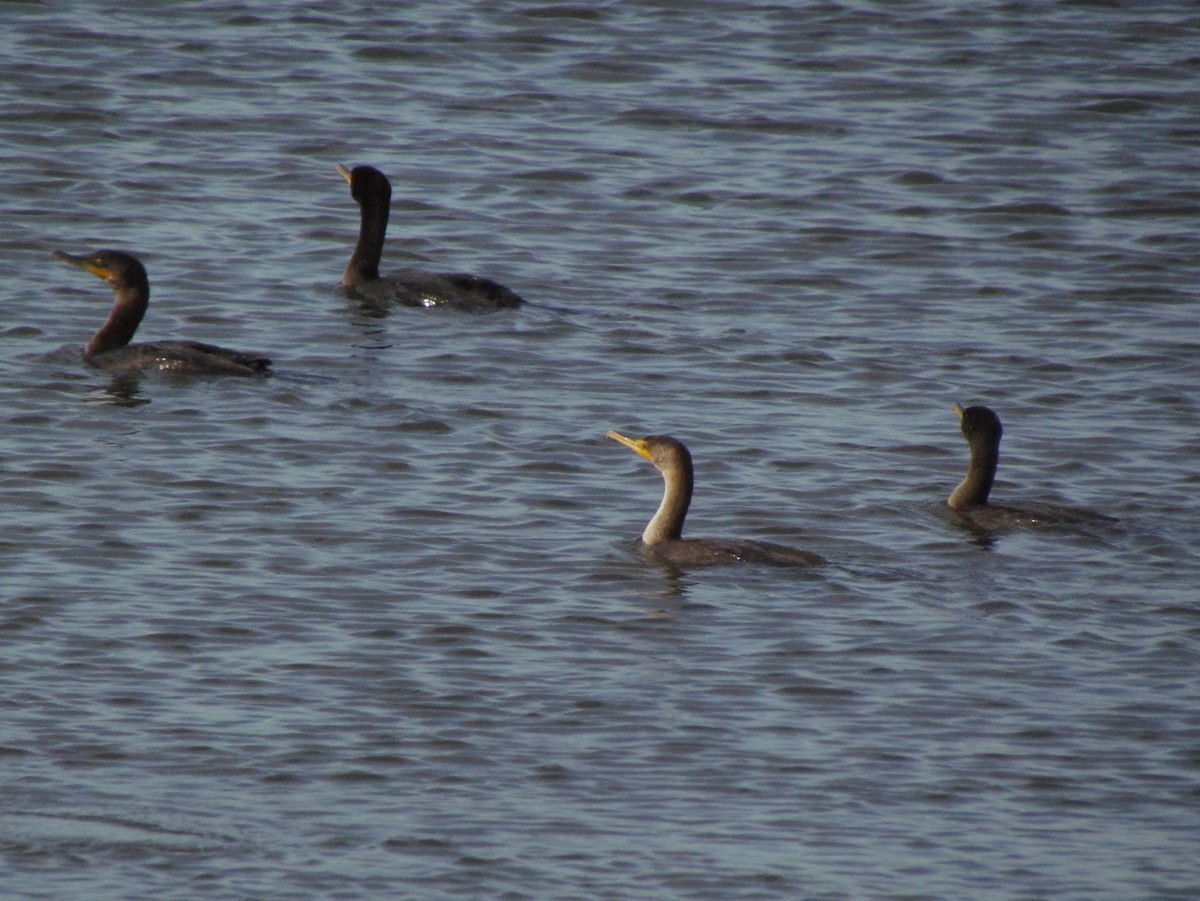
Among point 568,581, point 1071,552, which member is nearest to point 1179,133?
point 1071,552

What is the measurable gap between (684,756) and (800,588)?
85.9 inches

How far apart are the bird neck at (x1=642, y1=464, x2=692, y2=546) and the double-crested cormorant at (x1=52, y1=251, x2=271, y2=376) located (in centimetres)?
340

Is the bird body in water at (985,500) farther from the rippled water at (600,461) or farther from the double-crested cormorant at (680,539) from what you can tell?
the double-crested cormorant at (680,539)

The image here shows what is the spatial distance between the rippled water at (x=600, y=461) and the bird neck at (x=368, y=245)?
0.24 metres

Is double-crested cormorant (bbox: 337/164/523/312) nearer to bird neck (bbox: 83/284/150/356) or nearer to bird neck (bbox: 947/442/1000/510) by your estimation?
bird neck (bbox: 83/284/150/356)

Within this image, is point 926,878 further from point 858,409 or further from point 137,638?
point 858,409

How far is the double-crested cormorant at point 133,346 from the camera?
13594mm

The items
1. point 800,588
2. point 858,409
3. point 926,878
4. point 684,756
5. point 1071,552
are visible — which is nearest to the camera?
point 926,878

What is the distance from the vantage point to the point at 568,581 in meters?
10.4

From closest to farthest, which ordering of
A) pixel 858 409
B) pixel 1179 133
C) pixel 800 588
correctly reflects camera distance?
pixel 800 588
pixel 858 409
pixel 1179 133

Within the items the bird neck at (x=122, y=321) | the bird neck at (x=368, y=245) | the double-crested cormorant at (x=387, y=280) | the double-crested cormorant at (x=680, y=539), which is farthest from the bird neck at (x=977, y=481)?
the bird neck at (x=368, y=245)

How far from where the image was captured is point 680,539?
36.0ft

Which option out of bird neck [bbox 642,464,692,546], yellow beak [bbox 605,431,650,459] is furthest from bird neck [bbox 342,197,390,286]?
bird neck [bbox 642,464,692,546]

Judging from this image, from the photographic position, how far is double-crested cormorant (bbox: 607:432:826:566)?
10.6m
